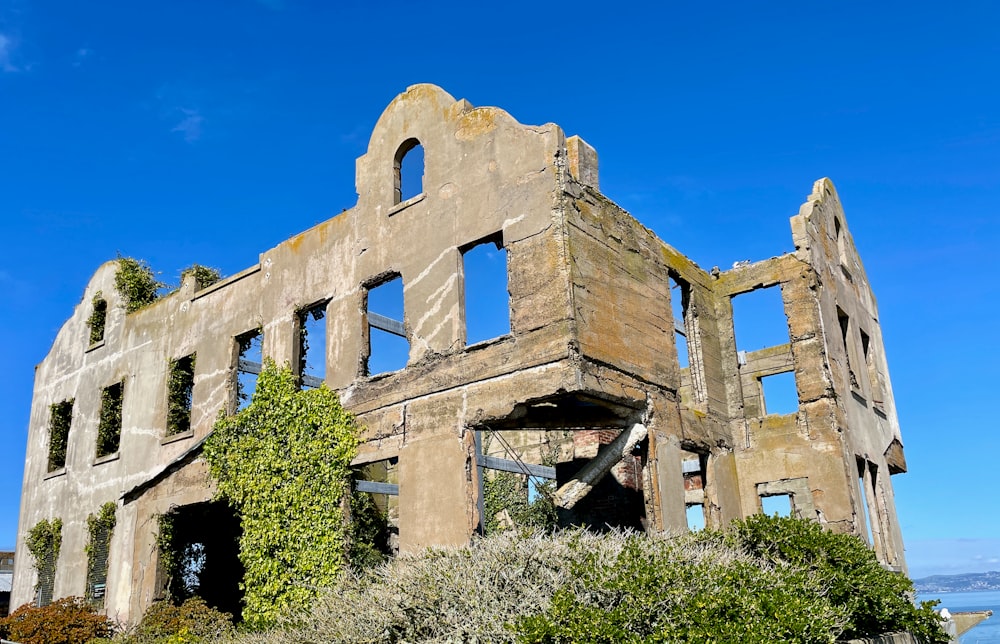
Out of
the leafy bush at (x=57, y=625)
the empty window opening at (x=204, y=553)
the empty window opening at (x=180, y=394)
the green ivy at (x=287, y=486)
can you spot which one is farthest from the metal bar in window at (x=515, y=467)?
the leafy bush at (x=57, y=625)

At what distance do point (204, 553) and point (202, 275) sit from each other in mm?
6394

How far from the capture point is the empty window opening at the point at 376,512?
57.8 feet

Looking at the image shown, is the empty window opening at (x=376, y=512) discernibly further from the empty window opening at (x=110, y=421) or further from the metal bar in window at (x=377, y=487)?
the empty window opening at (x=110, y=421)

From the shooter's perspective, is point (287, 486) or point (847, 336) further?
point (847, 336)

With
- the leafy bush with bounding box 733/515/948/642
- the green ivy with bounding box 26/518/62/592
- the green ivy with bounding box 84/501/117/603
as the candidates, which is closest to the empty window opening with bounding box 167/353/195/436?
the green ivy with bounding box 84/501/117/603

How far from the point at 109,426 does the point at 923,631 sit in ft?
58.1

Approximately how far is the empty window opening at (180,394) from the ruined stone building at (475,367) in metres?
0.05

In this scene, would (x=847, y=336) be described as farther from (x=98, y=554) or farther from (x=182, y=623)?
(x=98, y=554)

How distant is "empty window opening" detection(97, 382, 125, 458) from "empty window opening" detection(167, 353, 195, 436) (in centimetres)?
221

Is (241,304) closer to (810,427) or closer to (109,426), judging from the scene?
(109,426)

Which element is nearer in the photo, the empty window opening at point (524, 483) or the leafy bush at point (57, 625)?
the leafy bush at point (57, 625)

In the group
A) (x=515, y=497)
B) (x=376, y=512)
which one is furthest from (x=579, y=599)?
(x=515, y=497)

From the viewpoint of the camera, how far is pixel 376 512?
22547mm

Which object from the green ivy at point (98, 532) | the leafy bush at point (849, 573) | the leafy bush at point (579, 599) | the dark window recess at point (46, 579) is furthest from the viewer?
the dark window recess at point (46, 579)
